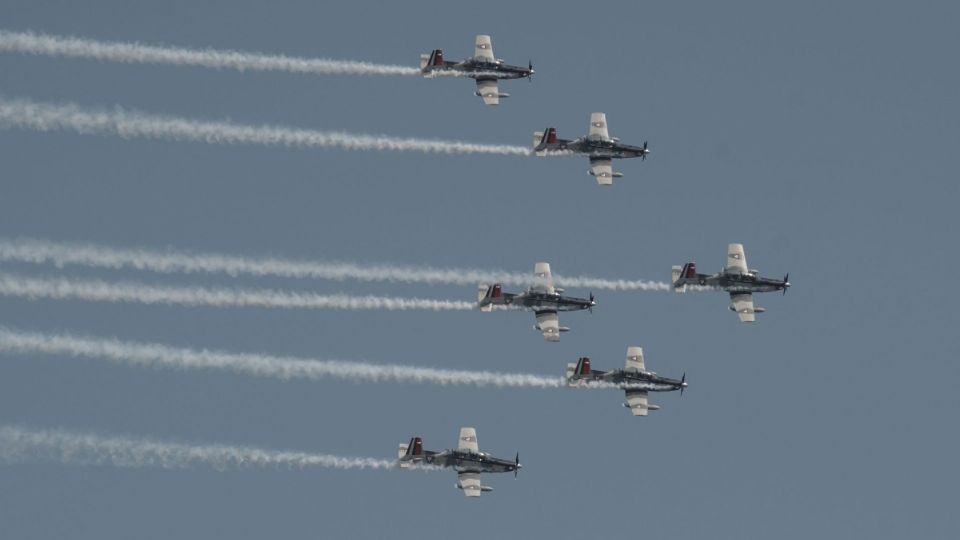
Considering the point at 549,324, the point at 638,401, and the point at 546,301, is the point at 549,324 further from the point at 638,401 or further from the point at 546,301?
the point at 638,401

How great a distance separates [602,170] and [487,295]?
11.3 meters

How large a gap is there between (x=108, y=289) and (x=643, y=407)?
37241 mm

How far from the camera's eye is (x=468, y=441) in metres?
130

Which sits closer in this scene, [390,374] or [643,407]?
[390,374]

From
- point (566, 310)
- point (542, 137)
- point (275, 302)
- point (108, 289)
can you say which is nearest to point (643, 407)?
point (566, 310)

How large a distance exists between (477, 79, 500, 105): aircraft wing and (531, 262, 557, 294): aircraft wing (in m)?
9.63

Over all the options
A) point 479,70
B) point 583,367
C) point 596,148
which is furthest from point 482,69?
point 583,367

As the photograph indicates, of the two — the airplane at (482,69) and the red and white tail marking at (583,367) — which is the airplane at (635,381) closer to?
the red and white tail marking at (583,367)

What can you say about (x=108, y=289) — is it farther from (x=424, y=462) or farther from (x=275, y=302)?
(x=424, y=462)

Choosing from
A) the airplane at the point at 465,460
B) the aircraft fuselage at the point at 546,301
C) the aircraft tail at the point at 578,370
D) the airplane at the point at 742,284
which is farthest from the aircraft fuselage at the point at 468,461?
the airplane at the point at 742,284

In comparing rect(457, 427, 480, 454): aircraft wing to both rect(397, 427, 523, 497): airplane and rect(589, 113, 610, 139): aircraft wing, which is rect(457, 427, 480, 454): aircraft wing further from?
rect(589, 113, 610, 139): aircraft wing

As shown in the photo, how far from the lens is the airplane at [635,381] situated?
13338cm

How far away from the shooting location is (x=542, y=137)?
13625 centimetres

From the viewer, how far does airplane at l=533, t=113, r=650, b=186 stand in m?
136
